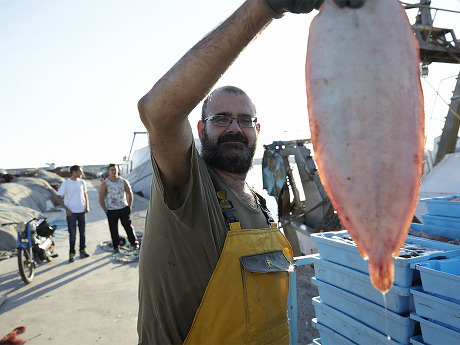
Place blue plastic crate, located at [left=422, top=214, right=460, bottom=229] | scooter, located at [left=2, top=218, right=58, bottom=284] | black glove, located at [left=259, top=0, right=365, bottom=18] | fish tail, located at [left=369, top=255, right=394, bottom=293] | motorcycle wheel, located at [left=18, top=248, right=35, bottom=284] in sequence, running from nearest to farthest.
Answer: fish tail, located at [left=369, top=255, right=394, bottom=293] < black glove, located at [left=259, top=0, right=365, bottom=18] < blue plastic crate, located at [left=422, top=214, right=460, bottom=229] < motorcycle wheel, located at [left=18, top=248, right=35, bottom=284] < scooter, located at [left=2, top=218, right=58, bottom=284]

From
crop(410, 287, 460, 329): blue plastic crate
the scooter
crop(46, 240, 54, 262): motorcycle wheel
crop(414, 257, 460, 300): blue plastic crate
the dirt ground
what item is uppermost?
crop(414, 257, 460, 300): blue plastic crate

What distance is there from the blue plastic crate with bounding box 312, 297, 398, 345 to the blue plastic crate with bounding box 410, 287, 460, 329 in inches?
13.9

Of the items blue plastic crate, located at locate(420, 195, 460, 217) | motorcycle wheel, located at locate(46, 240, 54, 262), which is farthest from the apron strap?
motorcycle wheel, located at locate(46, 240, 54, 262)

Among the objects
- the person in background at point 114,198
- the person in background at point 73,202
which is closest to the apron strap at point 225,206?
the person in background at point 114,198

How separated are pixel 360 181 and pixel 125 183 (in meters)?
6.88

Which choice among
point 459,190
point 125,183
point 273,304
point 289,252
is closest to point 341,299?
point 289,252

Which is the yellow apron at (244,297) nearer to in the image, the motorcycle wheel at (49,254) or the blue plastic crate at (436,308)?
the blue plastic crate at (436,308)

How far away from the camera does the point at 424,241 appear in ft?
7.72

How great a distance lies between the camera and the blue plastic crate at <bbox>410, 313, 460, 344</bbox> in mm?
1615

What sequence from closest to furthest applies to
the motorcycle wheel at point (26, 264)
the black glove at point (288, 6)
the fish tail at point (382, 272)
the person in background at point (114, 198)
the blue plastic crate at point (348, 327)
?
1. the fish tail at point (382, 272)
2. the black glove at point (288, 6)
3. the blue plastic crate at point (348, 327)
4. the motorcycle wheel at point (26, 264)
5. the person in background at point (114, 198)

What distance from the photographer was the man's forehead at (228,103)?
1854 millimetres

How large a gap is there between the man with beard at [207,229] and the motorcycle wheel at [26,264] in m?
4.64

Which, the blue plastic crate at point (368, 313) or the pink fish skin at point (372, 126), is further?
the blue plastic crate at point (368, 313)

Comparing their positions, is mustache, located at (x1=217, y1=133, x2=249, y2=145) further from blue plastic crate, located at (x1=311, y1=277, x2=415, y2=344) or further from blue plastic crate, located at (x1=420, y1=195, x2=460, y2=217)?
blue plastic crate, located at (x1=420, y1=195, x2=460, y2=217)
